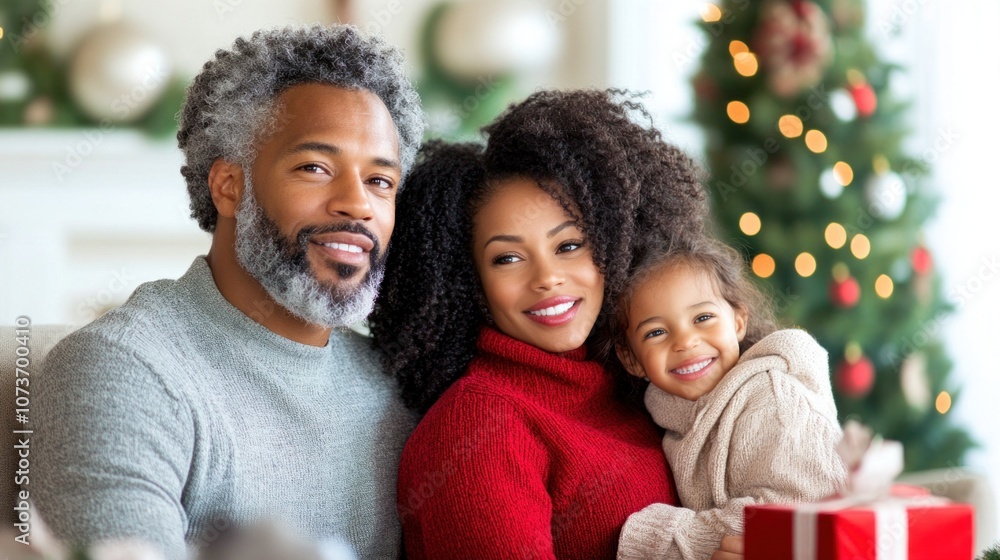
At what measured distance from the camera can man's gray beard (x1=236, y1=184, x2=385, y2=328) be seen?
1788mm

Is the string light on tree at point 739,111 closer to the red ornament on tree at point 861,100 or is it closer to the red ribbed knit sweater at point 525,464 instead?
the red ornament on tree at point 861,100

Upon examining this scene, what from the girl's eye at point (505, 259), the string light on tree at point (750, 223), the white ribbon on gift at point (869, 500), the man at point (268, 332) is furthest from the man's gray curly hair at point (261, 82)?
the string light on tree at point (750, 223)

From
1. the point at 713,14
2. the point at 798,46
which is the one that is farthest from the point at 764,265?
the point at 713,14

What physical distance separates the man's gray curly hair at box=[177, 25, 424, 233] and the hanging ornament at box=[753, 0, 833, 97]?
1801 mm

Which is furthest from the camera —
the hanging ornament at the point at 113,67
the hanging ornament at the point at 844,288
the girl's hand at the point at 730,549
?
the hanging ornament at the point at 113,67

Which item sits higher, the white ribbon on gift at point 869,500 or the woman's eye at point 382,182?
the woman's eye at point 382,182

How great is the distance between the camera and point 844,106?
11.0ft

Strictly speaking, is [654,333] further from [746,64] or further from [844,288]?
[746,64]

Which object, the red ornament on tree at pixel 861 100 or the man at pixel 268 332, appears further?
the red ornament on tree at pixel 861 100

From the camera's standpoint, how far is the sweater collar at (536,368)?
1932 millimetres

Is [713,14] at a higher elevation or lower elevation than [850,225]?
higher

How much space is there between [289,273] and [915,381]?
7.94 ft

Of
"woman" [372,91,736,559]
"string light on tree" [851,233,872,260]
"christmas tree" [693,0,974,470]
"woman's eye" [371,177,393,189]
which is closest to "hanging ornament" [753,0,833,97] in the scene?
"christmas tree" [693,0,974,470]

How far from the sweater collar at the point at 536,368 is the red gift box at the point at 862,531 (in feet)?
2.06
